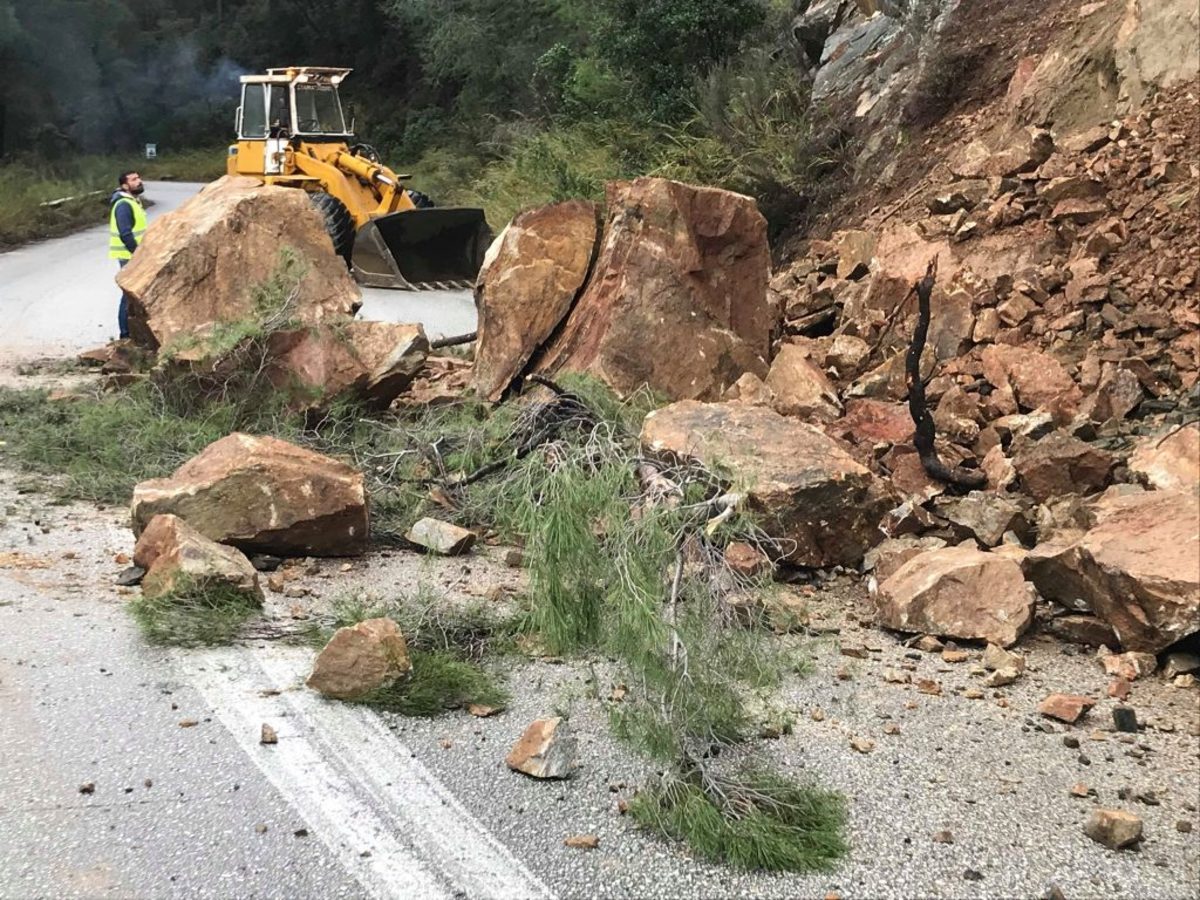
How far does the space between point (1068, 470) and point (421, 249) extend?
10624 mm

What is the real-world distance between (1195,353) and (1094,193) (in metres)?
1.90

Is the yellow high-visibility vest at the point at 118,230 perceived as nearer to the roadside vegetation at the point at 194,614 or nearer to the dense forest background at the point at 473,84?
the dense forest background at the point at 473,84

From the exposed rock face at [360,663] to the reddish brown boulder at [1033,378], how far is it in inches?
157

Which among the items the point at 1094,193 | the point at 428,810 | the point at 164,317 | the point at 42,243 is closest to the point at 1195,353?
the point at 1094,193

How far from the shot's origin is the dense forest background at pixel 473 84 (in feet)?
44.2

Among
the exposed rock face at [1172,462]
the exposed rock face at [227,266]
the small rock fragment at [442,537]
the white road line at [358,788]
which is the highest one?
the exposed rock face at [227,266]

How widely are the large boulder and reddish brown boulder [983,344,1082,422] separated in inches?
61.1

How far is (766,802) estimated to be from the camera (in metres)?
3.26

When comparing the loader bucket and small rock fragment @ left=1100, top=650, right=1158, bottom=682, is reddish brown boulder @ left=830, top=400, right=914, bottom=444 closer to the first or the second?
small rock fragment @ left=1100, top=650, right=1158, bottom=682

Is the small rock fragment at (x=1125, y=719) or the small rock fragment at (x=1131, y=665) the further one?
the small rock fragment at (x=1131, y=665)

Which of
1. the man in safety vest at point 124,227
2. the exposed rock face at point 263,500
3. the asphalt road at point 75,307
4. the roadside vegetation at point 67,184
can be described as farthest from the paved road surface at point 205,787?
the roadside vegetation at point 67,184

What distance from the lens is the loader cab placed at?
15.9 meters

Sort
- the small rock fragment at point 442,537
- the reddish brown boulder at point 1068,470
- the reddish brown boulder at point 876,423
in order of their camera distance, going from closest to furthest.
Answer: the reddish brown boulder at point 1068,470 < the small rock fragment at point 442,537 < the reddish brown boulder at point 876,423

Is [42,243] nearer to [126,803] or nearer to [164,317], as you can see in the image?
[164,317]
